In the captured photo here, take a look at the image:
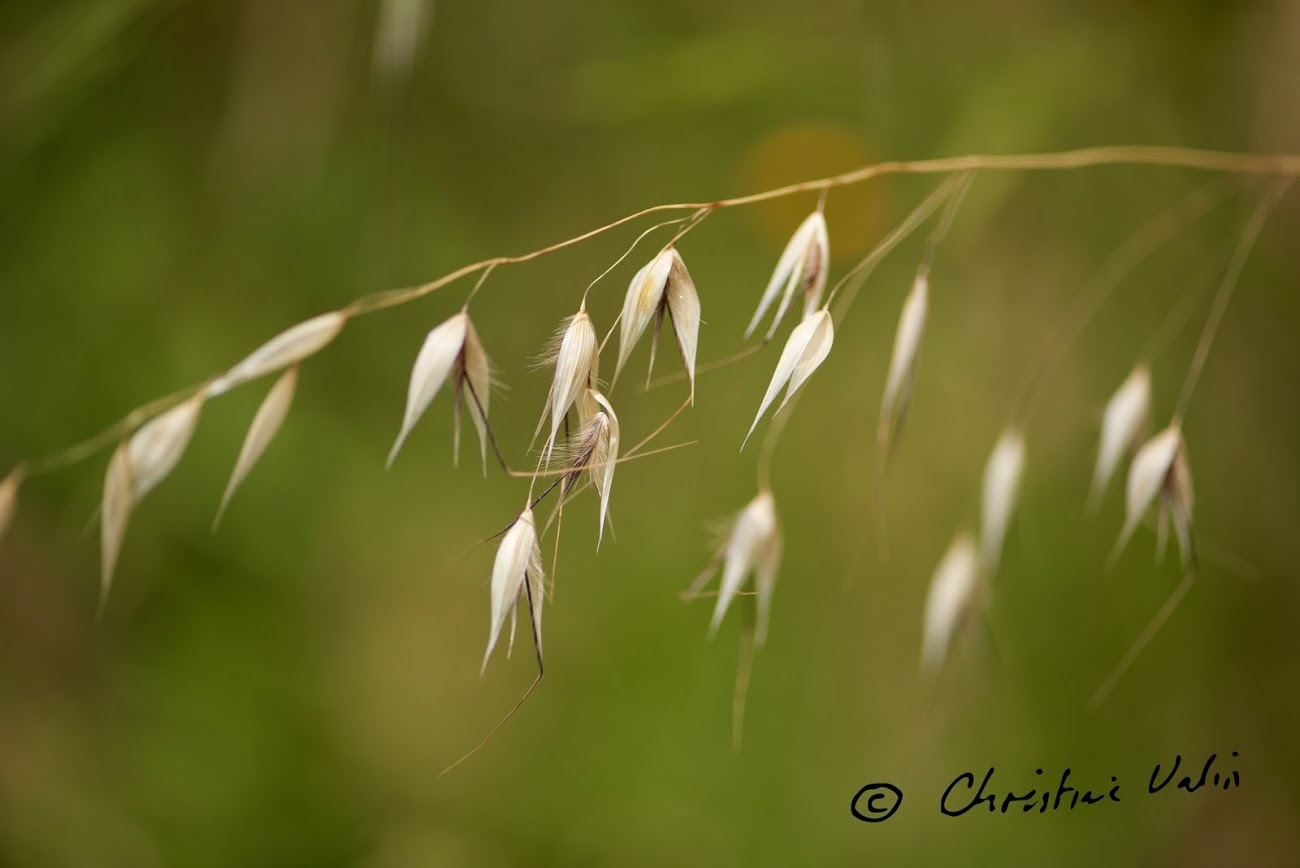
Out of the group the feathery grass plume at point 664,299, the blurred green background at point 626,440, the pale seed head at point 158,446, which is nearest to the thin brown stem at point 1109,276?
the blurred green background at point 626,440

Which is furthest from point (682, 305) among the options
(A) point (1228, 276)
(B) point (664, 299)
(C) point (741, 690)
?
(C) point (741, 690)

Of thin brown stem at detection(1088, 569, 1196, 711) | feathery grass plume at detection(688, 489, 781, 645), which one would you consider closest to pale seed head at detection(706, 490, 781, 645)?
feathery grass plume at detection(688, 489, 781, 645)

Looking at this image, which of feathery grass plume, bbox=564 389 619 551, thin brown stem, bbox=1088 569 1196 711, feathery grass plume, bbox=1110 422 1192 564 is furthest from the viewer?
thin brown stem, bbox=1088 569 1196 711

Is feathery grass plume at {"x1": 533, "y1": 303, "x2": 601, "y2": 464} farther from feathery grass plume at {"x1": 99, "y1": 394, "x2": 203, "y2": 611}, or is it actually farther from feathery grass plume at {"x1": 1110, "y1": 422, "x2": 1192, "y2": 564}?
feathery grass plume at {"x1": 1110, "y1": 422, "x2": 1192, "y2": 564}

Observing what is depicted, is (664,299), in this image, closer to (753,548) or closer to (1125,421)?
(753,548)

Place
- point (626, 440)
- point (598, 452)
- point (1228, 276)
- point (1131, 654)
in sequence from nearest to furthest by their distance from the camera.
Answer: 1. point (598, 452)
2. point (1228, 276)
3. point (1131, 654)
4. point (626, 440)

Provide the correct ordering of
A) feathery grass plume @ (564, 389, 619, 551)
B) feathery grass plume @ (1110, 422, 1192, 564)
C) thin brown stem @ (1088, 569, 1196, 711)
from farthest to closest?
thin brown stem @ (1088, 569, 1196, 711)
feathery grass plume @ (1110, 422, 1192, 564)
feathery grass plume @ (564, 389, 619, 551)

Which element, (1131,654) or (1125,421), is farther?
(1131,654)

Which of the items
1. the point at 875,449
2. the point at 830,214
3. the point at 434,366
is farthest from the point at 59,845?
the point at 830,214
